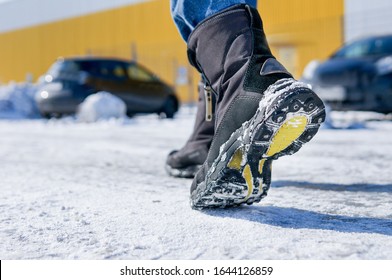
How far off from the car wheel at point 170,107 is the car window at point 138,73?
0.47m

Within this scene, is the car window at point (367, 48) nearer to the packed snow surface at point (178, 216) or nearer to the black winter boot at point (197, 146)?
the packed snow surface at point (178, 216)

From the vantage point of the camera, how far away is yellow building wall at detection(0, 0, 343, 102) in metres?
15.5

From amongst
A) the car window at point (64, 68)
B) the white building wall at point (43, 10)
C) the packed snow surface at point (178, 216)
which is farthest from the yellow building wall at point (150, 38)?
the packed snow surface at point (178, 216)

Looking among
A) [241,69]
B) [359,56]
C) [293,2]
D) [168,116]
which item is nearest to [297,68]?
[293,2]

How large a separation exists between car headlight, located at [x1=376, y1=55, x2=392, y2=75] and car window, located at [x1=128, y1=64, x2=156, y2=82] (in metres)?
4.13

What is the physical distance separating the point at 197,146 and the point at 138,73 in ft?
22.9

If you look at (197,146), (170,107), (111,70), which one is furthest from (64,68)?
(197,146)

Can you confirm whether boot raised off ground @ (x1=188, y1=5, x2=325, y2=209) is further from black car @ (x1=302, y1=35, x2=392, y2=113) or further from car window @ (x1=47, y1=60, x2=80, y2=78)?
car window @ (x1=47, y1=60, x2=80, y2=78)

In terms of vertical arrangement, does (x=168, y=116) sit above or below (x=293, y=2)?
below

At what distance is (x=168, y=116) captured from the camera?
8656 mm

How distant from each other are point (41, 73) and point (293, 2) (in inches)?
620

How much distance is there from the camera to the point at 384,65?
5.57 metres

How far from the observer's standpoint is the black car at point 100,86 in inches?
301
